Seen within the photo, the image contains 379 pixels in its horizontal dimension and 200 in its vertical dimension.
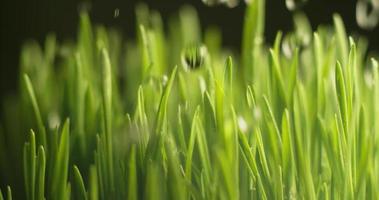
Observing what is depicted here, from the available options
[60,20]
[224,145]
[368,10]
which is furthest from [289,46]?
[60,20]

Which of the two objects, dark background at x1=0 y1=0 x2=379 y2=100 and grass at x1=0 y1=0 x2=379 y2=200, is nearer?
grass at x1=0 y1=0 x2=379 y2=200

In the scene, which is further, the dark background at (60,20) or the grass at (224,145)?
the dark background at (60,20)

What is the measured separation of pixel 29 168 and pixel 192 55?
20 centimetres

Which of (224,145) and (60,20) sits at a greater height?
(60,20)

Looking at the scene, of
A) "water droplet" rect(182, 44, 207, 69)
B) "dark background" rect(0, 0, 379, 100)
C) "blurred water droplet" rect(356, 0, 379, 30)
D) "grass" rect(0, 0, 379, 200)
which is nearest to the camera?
"grass" rect(0, 0, 379, 200)

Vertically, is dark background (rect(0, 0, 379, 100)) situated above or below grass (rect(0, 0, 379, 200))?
above

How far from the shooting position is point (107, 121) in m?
0.49

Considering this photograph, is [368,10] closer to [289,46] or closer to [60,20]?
[289,46]

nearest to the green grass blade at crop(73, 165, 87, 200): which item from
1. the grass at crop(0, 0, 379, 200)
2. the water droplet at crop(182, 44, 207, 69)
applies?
the grass at crop(0, 0, 379, 200)

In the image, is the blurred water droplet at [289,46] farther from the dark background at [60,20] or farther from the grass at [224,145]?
the dark background at [60,20]

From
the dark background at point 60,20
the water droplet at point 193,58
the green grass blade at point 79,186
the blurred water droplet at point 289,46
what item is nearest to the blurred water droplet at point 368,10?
the blurred water droplet at point 289,46

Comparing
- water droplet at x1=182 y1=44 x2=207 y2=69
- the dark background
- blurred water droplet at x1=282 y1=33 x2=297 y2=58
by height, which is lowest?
water droplet at x1=182 y1=44 x2=207 y2=69

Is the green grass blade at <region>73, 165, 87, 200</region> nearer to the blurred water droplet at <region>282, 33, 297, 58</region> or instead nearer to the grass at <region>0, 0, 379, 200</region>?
the grass at <region>0, 0, 379, 200</region>

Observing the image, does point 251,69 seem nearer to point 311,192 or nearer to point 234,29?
point 311,192
